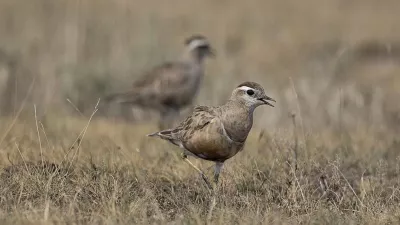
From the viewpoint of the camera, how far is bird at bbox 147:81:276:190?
6215 mm

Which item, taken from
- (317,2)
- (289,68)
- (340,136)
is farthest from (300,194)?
(317,2)

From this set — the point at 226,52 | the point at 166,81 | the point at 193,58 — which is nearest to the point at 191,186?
the point at 166,81

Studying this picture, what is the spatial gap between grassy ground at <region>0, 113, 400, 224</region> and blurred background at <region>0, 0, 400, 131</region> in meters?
1.62

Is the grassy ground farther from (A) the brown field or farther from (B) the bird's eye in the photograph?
(B) the bird's eye

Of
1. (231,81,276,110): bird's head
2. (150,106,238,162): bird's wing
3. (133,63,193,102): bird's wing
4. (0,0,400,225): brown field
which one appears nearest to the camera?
(0,0,400,225): brown field

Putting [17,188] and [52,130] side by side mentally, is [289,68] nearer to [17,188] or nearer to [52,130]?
[52,130]

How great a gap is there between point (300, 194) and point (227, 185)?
64 centimetres

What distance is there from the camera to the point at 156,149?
802 cm

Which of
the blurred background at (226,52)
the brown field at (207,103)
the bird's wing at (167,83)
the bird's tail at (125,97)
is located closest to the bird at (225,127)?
the brown field at (207,103)

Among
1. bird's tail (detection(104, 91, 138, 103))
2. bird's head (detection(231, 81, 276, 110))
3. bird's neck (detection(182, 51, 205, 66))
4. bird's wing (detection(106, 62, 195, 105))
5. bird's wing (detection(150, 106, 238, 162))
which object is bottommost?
bird's tail (detection(104, 91, 138, 103))

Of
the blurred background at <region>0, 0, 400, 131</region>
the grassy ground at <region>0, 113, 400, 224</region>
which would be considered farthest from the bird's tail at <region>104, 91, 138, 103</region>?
the grassy ground at <region>0, 113, 400, 224</region>

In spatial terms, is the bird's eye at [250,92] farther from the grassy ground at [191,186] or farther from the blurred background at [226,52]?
the blurred background at [226,52]

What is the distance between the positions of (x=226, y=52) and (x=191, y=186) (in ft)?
31.6

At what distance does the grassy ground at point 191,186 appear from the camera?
533cm
